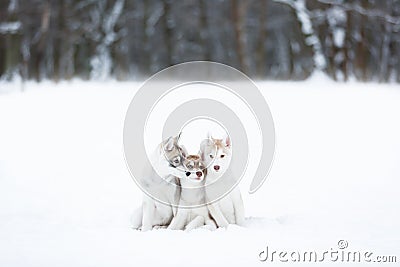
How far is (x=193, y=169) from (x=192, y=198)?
266 millimetres

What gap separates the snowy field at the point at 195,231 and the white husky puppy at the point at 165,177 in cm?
22

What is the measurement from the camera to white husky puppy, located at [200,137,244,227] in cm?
501

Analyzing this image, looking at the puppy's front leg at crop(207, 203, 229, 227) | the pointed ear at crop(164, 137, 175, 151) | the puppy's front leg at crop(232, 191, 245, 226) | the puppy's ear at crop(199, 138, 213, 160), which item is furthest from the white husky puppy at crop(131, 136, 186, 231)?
the puppy's front leg at crop(232, 191, 245, 226)

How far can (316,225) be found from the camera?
5727 mm

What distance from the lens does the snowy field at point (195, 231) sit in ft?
16.0

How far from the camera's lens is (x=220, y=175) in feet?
16.5

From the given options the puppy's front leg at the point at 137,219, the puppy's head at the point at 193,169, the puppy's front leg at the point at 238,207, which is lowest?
the puppy's front leg at the point at 137,219

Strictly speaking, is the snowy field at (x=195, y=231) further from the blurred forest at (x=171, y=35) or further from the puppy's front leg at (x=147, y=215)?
the blurred forest at (x=171, y=35)

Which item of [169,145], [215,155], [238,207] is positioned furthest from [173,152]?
[238,207]

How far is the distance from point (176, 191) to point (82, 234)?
100 cm

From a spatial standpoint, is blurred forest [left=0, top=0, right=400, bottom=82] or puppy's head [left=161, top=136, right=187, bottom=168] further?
blurred forest [left=0, top=0, right=400, bottom=82]

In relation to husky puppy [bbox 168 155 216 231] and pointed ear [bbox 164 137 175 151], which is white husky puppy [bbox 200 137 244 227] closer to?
husky puppy [bbox 168 155 216 231]

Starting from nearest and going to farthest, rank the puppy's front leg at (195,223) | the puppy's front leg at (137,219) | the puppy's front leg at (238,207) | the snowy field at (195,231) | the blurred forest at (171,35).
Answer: the snowy field at (195,231), the puppy's front leg at (195,223), the puppy's front leg at (238,207), the puppy's front leg at (137,219), the blurred forest at (171,35)

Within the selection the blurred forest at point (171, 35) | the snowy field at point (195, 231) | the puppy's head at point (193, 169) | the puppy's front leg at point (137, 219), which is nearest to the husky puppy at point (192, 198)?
the puppy's head at point (193, 169)
